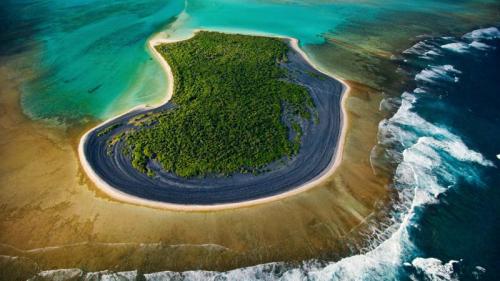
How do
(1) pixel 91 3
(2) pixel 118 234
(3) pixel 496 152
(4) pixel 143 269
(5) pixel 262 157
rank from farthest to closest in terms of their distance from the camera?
(1) pixel 91 3
(3) pixel 496 152
(5) pixel 262 157
(2) pixel 118 234
(4) pixel 143 269

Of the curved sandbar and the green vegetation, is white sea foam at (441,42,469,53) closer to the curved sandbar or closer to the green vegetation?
the green vegetation

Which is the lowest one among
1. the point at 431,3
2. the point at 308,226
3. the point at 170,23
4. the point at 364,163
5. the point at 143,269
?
the point at 143,269

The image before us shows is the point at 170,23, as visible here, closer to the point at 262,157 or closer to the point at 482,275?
the point at 262,157

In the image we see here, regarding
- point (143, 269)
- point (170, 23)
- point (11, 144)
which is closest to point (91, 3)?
point (170, 23)

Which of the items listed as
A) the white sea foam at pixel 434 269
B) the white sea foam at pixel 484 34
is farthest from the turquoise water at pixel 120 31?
the white sea foam at pixel 434 269

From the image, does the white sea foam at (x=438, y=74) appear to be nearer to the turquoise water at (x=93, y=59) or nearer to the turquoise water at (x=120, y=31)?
the turquoise water at (x=120, y=31)

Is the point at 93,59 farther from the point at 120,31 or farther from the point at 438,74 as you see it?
the point at 438,74

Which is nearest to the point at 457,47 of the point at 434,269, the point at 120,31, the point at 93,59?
the point at 434,269
